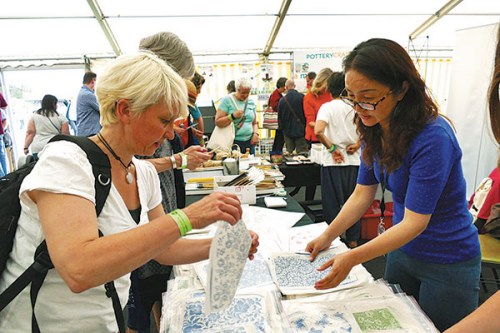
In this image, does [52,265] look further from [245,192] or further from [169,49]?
[245,192]

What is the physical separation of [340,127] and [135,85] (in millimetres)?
2492

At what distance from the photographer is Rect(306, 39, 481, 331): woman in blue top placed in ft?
3.27

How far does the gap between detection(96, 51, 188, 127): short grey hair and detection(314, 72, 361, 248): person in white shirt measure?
2.25 meters

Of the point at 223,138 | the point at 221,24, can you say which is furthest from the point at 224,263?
the point at 221,24

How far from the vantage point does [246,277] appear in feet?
3.83

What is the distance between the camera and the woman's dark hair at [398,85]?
104cm

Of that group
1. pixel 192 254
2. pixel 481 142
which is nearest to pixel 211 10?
pixel 481 142

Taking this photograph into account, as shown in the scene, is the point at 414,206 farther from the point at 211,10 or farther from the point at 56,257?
the point at 211,10

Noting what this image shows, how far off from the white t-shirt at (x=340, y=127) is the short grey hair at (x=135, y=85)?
2.37 m

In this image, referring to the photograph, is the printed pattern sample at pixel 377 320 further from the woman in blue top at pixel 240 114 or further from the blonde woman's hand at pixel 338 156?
the woman in blue top at pixel 240 114

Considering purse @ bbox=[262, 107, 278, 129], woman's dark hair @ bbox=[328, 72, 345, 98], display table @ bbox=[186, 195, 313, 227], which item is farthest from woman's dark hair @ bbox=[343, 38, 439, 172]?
purse @ bbox=[262, 107, 278, 129]

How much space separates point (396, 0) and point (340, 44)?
3.88 feet

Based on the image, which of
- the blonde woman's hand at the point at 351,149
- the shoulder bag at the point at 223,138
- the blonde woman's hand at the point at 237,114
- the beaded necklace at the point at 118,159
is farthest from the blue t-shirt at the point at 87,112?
the beaded necklace at the point at 118,159

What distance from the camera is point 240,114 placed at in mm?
3602
